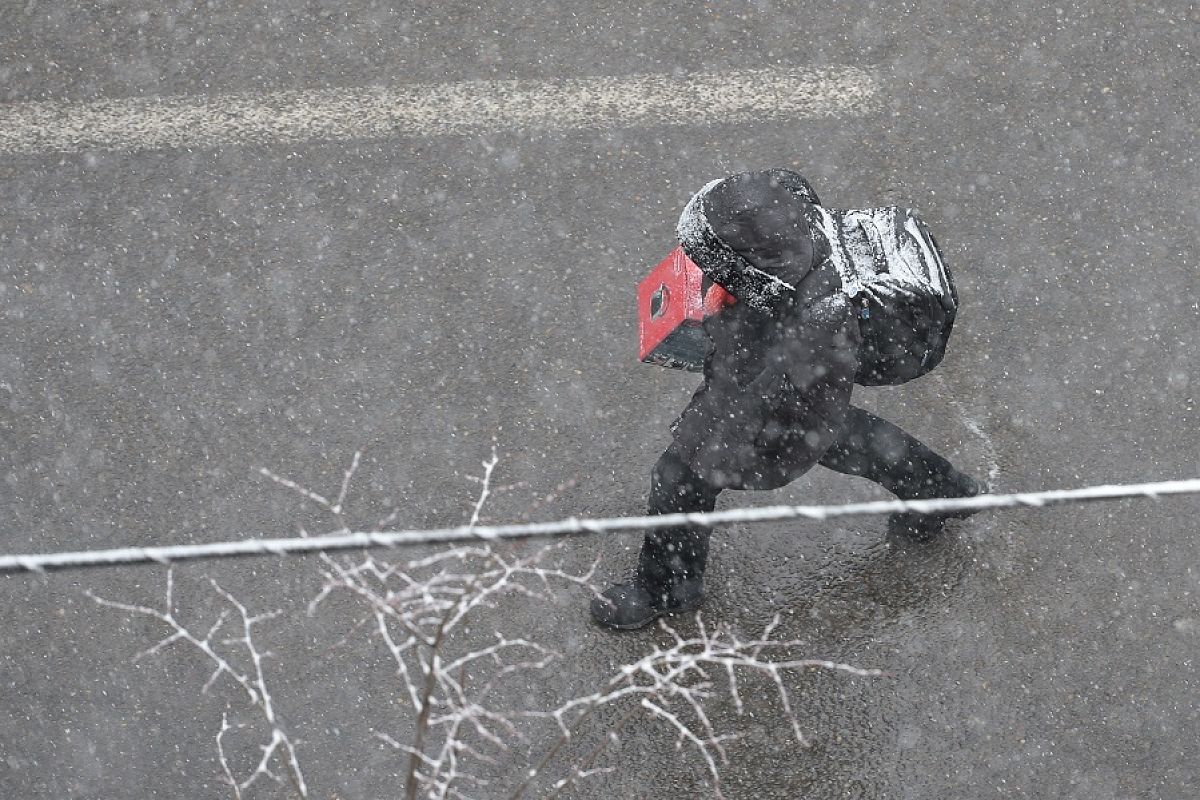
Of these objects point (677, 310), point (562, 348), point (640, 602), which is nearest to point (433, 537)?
point (677, 310)

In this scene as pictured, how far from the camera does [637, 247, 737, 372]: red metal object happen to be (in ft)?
11.2

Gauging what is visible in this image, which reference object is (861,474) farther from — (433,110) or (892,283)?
(433,110)

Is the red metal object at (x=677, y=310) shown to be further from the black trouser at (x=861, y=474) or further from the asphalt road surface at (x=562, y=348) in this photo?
the asphalt road surface at (x=562, y=348)

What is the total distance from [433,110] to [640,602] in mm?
2212

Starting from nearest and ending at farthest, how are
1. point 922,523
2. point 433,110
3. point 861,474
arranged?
1. point 861,474
2. point 922,523
3. point 433,110

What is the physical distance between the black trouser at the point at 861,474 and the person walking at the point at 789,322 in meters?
0.23

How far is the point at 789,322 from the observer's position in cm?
311

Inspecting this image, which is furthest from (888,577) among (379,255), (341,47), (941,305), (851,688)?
(341,47)

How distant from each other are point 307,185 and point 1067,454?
3105 millimetres

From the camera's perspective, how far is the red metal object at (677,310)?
3.41 m

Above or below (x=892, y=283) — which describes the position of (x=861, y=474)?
below

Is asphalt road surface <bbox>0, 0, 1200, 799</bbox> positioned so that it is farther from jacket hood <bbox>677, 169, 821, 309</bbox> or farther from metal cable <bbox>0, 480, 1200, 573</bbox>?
metal cable <bbox>0, 480, 1200, 573</bbox>

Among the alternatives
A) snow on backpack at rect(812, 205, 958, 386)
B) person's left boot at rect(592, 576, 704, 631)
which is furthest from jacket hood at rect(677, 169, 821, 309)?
person's left boot at rect(592, 576, 704, 631)

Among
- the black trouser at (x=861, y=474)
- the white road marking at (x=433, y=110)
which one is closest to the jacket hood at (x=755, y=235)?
the black trouser at (x=861, y=474)
